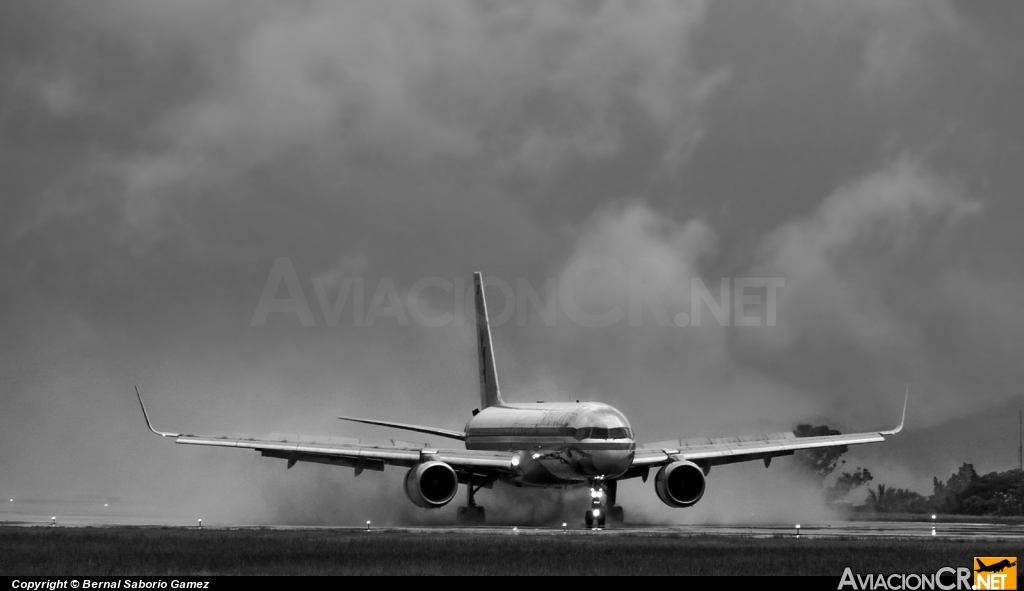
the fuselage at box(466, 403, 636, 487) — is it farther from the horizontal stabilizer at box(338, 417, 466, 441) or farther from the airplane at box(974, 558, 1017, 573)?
the airplane at box(974, 558, 1017, 573)

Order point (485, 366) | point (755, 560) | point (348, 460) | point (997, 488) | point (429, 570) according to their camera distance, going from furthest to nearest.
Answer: point (997, 488), point (485, 366), point (348, 460), point (755, 560), point (429, 570)

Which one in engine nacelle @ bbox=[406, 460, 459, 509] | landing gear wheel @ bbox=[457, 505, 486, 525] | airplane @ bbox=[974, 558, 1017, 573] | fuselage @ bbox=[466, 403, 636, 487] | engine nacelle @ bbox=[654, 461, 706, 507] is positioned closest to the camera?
airplane @ bbox=[974, 558, 1017, 573]

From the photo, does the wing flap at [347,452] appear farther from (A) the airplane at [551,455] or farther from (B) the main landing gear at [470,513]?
(B) the main landing gear at [470,513]

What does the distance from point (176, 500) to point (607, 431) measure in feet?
134

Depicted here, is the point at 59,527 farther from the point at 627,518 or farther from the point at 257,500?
the point at 627,518

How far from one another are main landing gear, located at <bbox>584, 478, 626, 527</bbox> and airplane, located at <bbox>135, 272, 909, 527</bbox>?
0.16ft

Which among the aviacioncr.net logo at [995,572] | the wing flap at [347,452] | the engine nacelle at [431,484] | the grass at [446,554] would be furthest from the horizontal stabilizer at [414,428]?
the aviacioncr.net logo at [995,572]

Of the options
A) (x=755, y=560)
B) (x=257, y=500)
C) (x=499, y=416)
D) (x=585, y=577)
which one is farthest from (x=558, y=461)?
(x=585, y=577)

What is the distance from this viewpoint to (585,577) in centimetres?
3462

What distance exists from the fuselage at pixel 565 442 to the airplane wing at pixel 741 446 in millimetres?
4455

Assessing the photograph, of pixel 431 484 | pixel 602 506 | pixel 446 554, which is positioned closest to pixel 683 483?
pixel 602 506

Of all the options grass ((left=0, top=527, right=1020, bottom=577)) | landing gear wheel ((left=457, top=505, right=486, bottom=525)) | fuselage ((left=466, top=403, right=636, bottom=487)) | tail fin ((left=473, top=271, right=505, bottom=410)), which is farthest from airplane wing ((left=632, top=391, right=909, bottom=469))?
grass ((left=0, top=527, right=1020, bottom=577))

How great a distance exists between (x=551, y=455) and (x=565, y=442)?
4.94ft

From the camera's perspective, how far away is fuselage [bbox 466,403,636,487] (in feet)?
205
